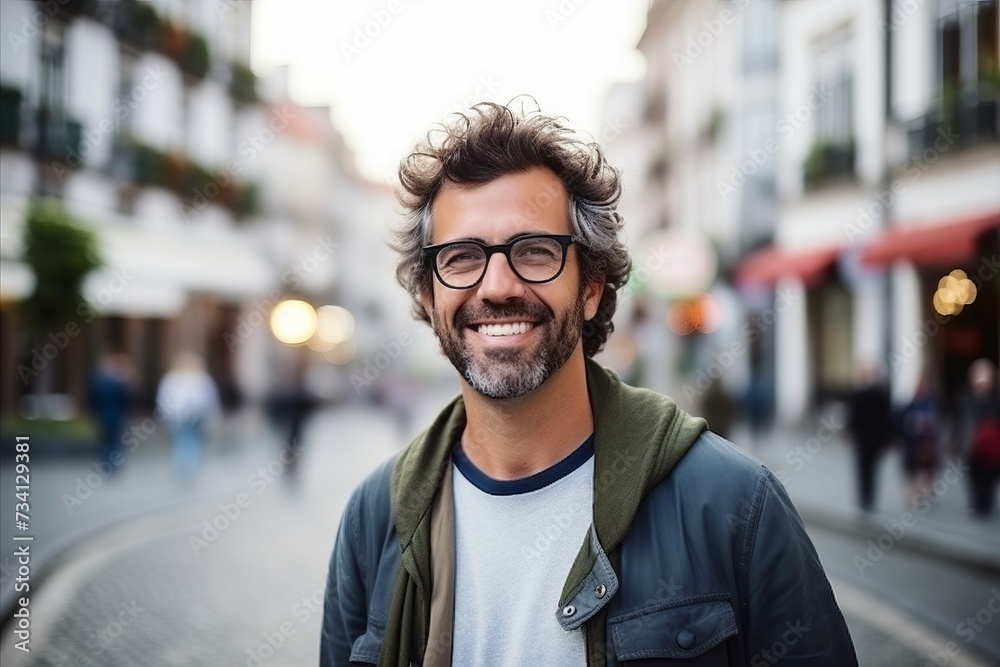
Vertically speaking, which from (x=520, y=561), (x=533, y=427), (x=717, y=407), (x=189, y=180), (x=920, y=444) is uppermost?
(x=189, y=180)

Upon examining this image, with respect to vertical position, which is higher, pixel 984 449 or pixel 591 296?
pixel 591 296

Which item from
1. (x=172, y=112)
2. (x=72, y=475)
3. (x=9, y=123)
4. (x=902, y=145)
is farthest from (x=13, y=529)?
(x=172, y=112)

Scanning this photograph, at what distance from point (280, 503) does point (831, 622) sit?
1098 cm

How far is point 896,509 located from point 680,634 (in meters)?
9.68

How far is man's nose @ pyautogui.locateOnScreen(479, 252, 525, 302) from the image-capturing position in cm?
207

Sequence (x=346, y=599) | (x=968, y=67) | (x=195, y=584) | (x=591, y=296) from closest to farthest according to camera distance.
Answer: (x=346, y=599), (x=591, y=296), (x=195, y=584), (x=968, y=67)

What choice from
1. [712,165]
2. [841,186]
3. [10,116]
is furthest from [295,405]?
[712,165]

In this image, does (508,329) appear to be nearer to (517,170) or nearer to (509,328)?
(509,328)

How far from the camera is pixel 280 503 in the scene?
40.0 feet

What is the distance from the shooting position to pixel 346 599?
2.25 m

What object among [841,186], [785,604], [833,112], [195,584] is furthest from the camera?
[833,112]

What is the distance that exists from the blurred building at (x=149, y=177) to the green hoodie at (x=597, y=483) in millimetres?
15730

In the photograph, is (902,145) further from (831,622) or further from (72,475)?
(831,622)

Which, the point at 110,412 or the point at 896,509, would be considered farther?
the point at 110,412
